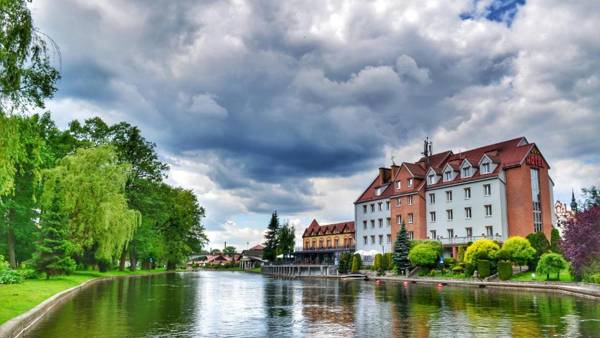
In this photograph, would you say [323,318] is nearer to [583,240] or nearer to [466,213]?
[583,240]

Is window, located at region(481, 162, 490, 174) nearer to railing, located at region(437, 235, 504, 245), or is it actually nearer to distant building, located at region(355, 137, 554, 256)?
distant building, located at region(355, 137, 554, 256)

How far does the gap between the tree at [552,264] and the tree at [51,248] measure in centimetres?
3511

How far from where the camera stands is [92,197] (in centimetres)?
4397

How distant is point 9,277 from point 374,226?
176 ft

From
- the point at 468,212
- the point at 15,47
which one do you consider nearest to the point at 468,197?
the point at 468,212

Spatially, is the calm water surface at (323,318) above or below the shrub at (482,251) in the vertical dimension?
below

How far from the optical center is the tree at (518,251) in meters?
43.6

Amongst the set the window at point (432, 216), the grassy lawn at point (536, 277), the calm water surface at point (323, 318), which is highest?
the window at point (432, 216)

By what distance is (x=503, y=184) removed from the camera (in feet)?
185

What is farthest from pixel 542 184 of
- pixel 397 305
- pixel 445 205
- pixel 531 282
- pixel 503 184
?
pixel 397 305

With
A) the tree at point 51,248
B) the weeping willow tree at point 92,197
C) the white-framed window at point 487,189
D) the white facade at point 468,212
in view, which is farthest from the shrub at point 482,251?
the tree at point 51,248

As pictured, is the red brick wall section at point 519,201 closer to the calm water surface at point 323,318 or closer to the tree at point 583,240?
the tree at point 583,240

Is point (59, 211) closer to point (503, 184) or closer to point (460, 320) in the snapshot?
point (460, 320)

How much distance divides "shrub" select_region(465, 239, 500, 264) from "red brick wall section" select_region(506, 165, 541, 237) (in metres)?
10.0
